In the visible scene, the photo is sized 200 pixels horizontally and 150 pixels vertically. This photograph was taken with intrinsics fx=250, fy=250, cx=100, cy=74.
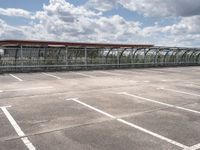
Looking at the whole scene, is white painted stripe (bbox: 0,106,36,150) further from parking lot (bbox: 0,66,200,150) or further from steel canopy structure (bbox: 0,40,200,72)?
steel canopy structure (bbox: 0,40,200,72)

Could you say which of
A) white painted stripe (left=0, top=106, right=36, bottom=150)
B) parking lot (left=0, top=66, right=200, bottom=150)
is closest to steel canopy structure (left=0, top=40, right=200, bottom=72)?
parking lot (left=0, top=66, right=200, bottom=150)

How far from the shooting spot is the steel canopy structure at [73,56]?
18.3 meters

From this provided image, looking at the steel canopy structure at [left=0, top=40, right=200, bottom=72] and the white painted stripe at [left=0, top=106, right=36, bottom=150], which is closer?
the white painted stripe at [left=0, top=106, right=36, bottom=150]

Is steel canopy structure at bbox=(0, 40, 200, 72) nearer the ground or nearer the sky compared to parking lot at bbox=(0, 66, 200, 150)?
nearer the sky

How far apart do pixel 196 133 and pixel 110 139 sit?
6.28 feet

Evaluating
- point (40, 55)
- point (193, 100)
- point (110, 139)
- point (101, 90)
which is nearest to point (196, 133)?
point (110, 139)

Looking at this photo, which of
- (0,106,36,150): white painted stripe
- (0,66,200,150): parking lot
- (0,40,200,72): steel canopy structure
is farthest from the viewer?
(0,40,200,72): steel canopy structure

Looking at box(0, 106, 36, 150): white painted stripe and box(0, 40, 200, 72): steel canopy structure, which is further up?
box(0, 40, 200, 72): steel canopy structure

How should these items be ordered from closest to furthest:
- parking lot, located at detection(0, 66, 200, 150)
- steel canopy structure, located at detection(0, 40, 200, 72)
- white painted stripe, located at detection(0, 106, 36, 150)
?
white painted stripe, located at detection(0, 106, 36, 150) < parking lot, located at detection(0, 66, 200, 150) < steel canopy structure, located at detection(0, 40, 200, 72)

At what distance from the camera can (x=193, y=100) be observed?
28.9 feet

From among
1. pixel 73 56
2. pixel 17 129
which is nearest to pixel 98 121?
pixel 17 129

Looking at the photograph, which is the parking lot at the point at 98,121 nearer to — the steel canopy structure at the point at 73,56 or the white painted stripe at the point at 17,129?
the white painted stripe at the point at 17,129

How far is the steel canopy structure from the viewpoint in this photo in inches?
720

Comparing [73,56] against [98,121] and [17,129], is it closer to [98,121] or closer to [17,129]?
[98,121]
